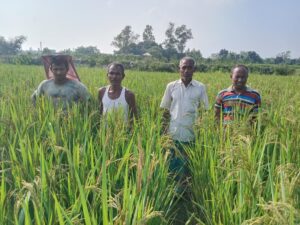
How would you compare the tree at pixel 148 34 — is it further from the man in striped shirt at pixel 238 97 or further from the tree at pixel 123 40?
the man in striped shirt at pixel 238 97

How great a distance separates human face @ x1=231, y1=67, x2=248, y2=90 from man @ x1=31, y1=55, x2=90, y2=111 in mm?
1510

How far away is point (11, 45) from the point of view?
200ft

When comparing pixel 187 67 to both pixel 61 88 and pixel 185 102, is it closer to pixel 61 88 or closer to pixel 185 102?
pixel 185 102

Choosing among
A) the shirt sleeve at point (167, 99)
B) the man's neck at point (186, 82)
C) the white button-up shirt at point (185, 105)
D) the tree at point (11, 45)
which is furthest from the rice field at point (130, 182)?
the tree at point (11, 45)

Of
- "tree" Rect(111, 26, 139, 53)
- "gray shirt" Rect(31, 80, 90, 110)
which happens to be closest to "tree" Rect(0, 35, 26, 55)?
"tree" Rect(111, 26, 139, 53)

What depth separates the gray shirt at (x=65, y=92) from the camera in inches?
132

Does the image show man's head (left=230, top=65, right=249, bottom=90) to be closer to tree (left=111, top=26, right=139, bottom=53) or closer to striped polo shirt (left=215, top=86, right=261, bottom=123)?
striped polo shirt (left=215, top=86, right=261, bottom=123)

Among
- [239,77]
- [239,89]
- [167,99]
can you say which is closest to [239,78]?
[239,77]

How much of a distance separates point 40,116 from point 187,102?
1.40 metres

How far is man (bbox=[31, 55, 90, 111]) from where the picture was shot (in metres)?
3.33

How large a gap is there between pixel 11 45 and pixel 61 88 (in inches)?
2506

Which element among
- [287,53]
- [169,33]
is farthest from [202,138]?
[287,53]

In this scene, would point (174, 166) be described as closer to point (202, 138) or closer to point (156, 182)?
point (202, 138)

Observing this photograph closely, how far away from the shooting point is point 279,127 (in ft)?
8.59
